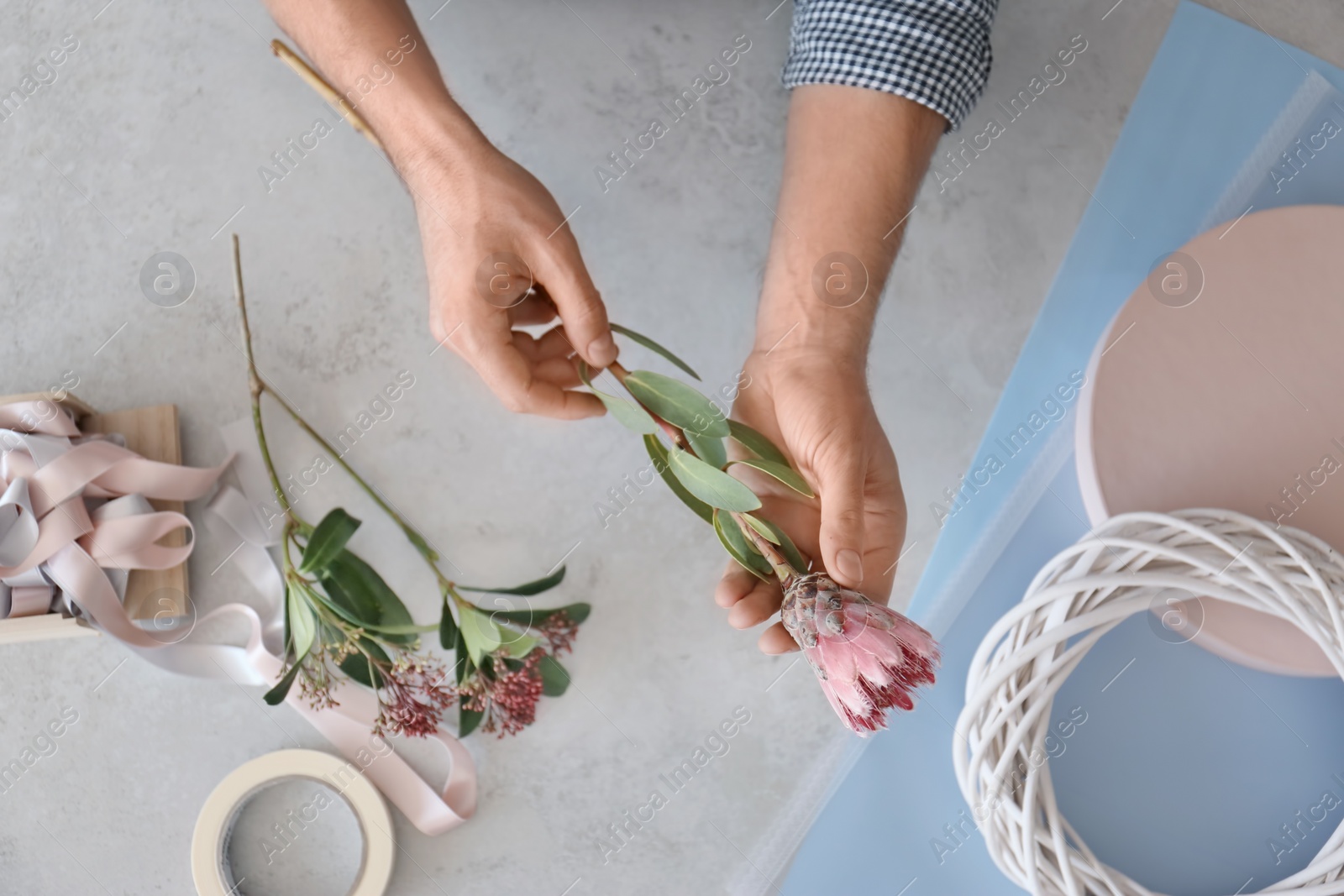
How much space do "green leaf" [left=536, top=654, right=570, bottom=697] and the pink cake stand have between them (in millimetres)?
626

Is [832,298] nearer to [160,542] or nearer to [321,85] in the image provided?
[321,85]

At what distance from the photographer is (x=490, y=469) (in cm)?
112

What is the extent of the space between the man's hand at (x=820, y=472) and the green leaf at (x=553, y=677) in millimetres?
296

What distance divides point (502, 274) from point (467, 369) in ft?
1.34

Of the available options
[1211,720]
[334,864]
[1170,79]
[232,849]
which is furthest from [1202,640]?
[232,849]

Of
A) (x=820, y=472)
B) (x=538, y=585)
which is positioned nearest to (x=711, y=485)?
(x=820, y=472)

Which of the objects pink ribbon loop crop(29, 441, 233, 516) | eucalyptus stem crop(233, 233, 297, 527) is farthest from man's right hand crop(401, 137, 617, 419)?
pink ribbon loop crop(29, 441, 233, 516)

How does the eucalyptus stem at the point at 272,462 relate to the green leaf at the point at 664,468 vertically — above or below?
above

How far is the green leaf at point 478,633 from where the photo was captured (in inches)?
35.0

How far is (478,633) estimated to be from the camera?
899mm

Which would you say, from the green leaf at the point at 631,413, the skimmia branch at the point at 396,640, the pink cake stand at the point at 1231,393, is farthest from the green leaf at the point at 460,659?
the pink cake stand at the point at 1231,393

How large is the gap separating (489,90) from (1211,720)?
3.92 feet

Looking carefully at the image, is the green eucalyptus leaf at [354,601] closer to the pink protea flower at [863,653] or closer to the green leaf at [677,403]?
the green leaf at [677,403]

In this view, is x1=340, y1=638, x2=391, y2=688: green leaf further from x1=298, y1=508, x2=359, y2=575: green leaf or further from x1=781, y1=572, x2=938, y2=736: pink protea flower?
x1=781, y1=572, x2=938, y2=736: pink protea flower
